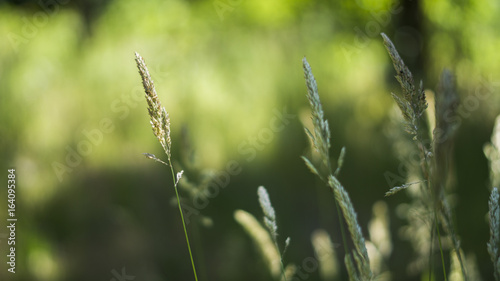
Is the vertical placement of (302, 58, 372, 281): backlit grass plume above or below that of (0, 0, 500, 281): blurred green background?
below

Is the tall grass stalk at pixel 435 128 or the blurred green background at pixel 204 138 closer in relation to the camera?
the tall grass stalk at pixel 435 128

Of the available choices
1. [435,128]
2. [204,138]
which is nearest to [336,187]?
[435,128]

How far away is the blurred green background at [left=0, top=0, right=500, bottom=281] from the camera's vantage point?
2402 mm

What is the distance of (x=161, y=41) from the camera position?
3.56 m

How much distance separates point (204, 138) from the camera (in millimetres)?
2824

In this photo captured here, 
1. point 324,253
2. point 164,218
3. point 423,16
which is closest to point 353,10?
point 423,16

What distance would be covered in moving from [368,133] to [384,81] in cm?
79

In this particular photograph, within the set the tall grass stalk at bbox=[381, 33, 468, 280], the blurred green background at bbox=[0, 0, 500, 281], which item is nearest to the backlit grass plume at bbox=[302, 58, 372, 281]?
the tall grass stalk at bbox=[381, 33, 468, 280]

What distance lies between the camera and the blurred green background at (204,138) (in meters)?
2.40

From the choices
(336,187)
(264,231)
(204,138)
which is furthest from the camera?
(204,138)

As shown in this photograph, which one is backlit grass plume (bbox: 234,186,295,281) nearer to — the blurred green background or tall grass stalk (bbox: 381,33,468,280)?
tall grass stalk (bbox: 381,33,468,280)

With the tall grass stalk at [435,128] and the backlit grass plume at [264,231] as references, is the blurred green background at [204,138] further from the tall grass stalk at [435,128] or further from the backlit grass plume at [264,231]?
the tall grass stalk at [435,128]

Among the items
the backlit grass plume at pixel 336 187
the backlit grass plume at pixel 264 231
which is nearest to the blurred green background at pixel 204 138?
the backlit grass plume at pixel 264 231

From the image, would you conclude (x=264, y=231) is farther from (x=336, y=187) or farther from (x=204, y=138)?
(x=204, y=138)
